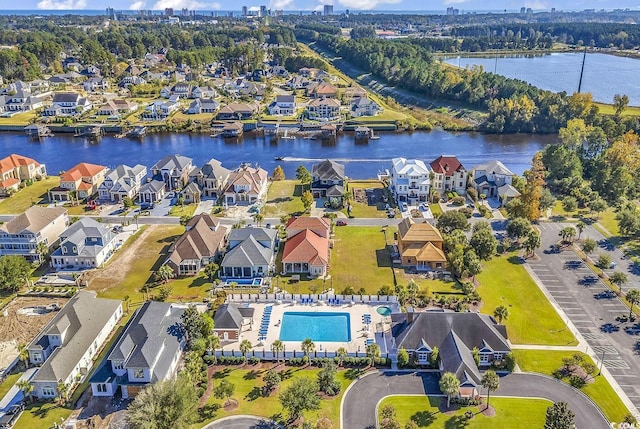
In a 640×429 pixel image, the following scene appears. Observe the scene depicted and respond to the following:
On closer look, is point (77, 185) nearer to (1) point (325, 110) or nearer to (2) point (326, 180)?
(2) point (326, 180)

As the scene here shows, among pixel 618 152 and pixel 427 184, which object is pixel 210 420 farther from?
pixel 618 152

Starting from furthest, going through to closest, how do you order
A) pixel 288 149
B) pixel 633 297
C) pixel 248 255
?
1. pixel 288 149
2. pixel 248 255
3. pixel 633 297

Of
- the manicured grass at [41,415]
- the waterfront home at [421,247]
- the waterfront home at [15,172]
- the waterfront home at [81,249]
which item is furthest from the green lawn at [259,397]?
the waterfront home at [15,172]

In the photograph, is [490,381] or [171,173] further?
[171,173]

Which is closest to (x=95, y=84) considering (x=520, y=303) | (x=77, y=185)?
(x=77, y=185)

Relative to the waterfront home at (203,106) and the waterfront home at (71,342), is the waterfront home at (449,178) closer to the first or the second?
the waterfront home at (71,342)

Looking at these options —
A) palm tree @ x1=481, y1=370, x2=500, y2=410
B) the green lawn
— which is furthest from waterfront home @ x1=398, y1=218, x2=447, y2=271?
palm tree @ x1=481, y1=370, x2=500, y2=410
